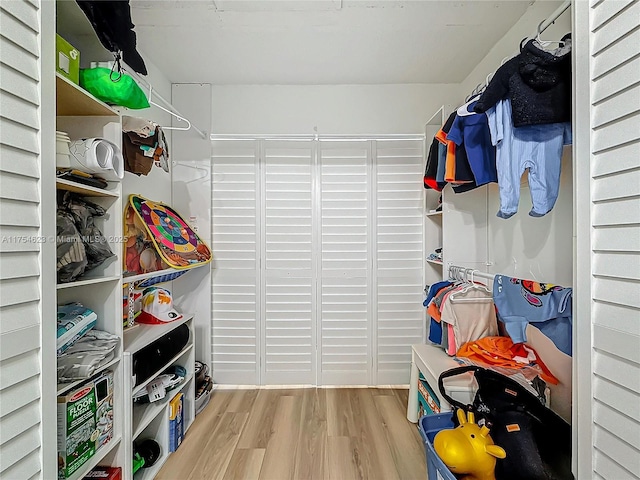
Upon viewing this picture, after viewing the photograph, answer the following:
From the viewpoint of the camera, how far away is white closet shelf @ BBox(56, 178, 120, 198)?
1.28 meters

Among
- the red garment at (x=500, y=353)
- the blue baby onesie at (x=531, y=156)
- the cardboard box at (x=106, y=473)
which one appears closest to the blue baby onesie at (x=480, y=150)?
the blue baby onesie at (x=531, y=156)

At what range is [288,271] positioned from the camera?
2.89 meters

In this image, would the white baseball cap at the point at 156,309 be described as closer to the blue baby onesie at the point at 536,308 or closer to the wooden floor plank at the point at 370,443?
the wooden floor plank at the point at 370,443

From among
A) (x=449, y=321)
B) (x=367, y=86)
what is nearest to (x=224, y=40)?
(x=367, y=86)

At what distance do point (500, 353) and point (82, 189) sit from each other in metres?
2.26

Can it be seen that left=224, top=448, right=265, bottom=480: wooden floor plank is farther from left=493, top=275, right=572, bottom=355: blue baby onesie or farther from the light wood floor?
left=493, top=275, right=572, bottom=355: blue baby onesie

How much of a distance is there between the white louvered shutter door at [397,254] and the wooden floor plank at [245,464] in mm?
1282

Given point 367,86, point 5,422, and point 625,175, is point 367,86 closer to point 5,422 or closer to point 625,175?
point 625,175

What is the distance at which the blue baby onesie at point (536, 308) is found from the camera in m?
1.43

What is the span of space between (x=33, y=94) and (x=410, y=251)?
8.55 ft

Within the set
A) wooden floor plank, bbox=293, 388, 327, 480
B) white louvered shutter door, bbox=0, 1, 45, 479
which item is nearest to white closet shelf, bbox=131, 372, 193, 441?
wooden floor plank, bbox=293, 388, 327, 480

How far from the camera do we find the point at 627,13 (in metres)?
0.79

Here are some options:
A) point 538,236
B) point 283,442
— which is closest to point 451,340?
point 538,236

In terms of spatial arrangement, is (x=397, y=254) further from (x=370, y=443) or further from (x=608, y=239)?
(x=608, y=239)
